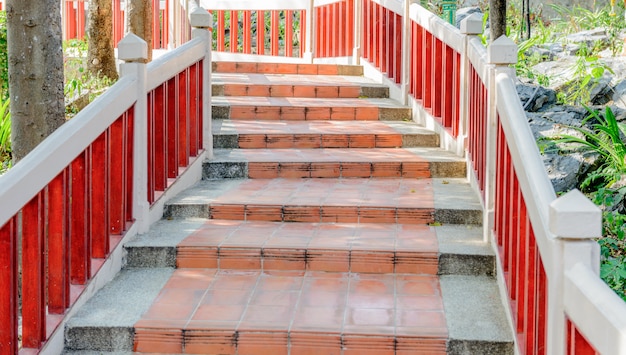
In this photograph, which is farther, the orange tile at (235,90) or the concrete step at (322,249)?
the orange tile at (235,90)

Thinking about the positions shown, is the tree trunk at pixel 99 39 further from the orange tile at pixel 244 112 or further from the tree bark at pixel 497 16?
the tree bark at pixel 497 16

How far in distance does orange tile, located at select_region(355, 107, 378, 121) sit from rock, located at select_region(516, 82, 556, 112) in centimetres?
137

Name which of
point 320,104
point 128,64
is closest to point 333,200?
point 128,64

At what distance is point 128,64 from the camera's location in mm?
6020

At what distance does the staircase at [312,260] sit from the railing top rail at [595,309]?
157 centimetres

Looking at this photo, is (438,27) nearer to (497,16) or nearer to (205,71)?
(497,16)

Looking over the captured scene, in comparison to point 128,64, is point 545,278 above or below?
below

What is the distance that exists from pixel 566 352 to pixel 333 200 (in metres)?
3.46

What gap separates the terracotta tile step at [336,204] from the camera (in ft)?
20.9

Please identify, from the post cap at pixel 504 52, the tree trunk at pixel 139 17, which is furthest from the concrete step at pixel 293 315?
the tree trunk at pixel 139 17

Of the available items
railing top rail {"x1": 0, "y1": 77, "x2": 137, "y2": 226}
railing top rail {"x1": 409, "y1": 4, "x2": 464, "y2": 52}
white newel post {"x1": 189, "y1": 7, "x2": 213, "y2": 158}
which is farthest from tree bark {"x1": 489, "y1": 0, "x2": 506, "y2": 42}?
railing top rail {"x1": 0, "y1": 77, "x2": 137, "y2": 226}

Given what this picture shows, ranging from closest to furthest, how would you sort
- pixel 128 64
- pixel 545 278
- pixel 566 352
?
1. pixel 566 352
2. pixel 545 278
3. pixel 128 64

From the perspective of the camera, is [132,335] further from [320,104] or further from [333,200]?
[320,104]

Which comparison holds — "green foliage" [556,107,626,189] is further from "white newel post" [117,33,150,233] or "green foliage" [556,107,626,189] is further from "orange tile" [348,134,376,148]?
"white newel post" [117,33,150,233]
